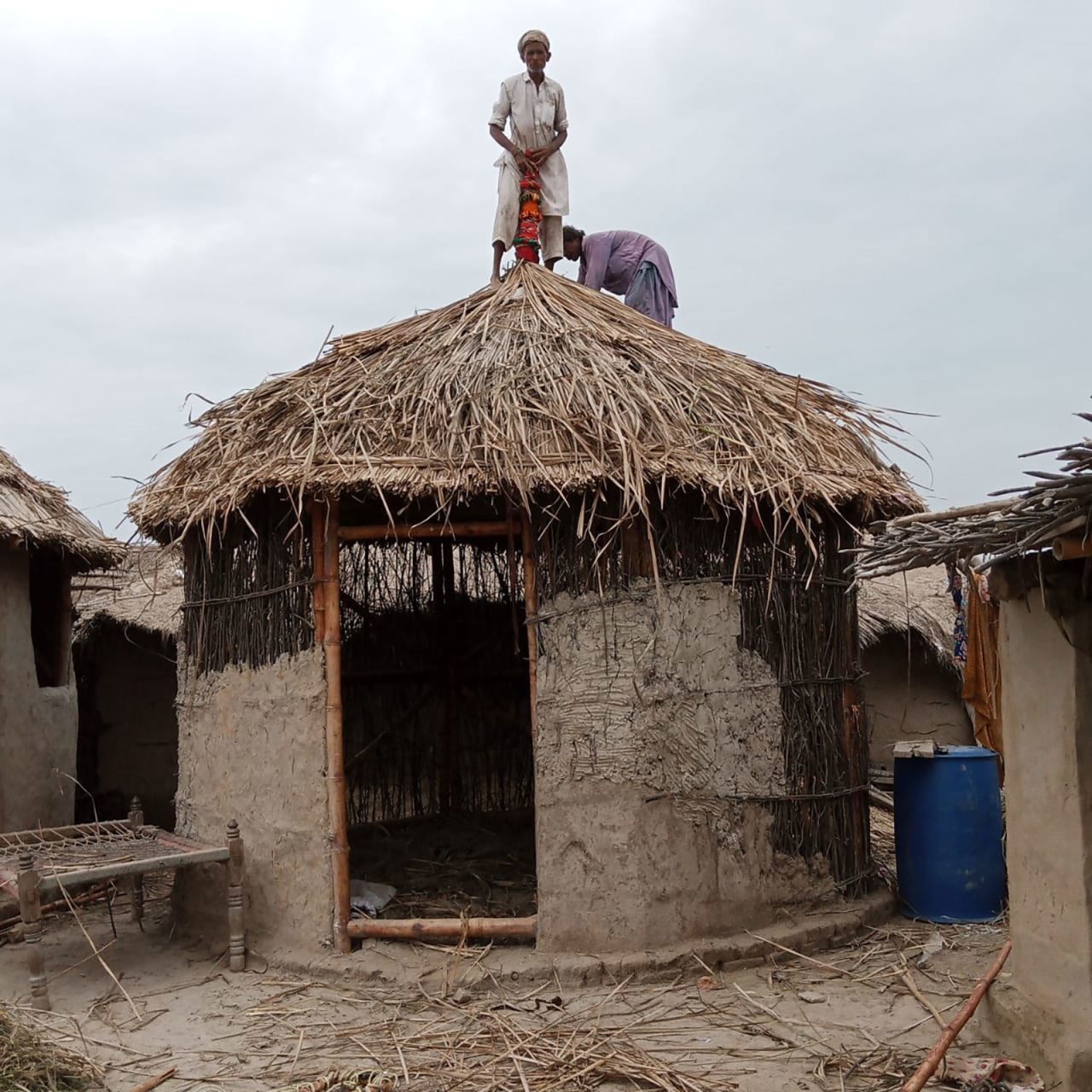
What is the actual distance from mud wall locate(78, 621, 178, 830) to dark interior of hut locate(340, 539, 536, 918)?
2465 mm

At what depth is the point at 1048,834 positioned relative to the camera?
4.24 metres

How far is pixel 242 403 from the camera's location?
668 cm

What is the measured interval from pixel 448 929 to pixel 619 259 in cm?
491

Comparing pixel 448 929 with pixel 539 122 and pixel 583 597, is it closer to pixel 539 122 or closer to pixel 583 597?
pixel 583 597

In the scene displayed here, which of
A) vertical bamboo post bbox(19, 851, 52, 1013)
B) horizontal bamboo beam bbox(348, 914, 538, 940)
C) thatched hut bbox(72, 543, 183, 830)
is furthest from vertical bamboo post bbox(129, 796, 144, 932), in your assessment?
thatched hut bbox(72, 543, 183, 830)

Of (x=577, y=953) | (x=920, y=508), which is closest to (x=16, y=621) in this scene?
(x=577, y=953)

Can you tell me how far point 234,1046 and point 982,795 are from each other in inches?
157

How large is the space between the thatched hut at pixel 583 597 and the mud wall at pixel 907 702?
5016 mm

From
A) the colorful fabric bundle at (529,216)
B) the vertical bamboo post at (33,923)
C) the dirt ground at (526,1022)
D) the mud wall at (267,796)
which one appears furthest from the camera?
the colorful fabric bundle at (529,216)

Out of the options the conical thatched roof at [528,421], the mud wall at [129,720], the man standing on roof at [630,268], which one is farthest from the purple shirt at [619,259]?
the mud wall at [129,720]

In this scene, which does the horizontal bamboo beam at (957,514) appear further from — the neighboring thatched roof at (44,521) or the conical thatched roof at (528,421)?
the neighboring thatched roof at (44,521)

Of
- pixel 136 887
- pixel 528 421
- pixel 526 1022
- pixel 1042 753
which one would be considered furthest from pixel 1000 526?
pixel 136 887

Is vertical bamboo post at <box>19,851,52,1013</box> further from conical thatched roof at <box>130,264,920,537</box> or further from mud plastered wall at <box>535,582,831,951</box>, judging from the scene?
mud plastered wall at <box>535,582,831,951</box>

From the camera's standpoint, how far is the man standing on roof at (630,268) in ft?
27.4
